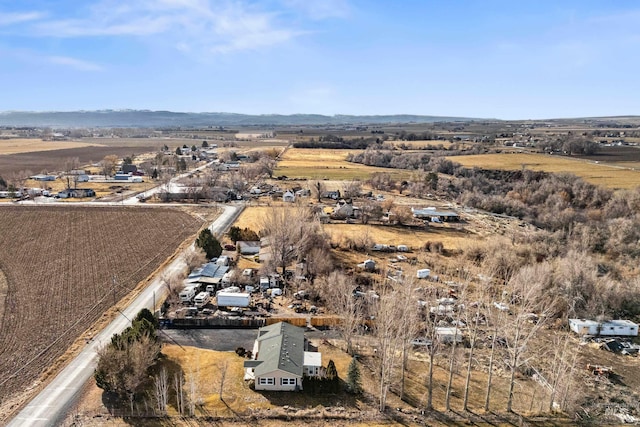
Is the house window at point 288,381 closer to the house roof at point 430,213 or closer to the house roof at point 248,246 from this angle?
the house roof at point 248,246

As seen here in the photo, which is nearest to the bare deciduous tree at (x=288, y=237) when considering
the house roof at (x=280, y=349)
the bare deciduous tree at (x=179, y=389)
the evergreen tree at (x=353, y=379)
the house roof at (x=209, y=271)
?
the house roof at (x=209, y=271)

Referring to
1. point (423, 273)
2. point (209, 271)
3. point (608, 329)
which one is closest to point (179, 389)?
point (209, 271)

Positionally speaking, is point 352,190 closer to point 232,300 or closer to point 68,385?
point 232,300

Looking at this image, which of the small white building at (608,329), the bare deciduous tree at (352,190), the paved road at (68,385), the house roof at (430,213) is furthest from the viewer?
the bare deciduous tree at (352,190)

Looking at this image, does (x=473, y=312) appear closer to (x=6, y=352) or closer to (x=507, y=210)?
(x=6, y=352)

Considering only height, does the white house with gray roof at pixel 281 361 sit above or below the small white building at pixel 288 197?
below

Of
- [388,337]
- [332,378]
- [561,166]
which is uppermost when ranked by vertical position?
[561,166]

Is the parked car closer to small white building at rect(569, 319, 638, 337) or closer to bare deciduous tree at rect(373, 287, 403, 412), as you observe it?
bare deciduous tree at rect(373, 287, 403, 412)

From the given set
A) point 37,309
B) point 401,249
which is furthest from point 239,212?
point 37,309
